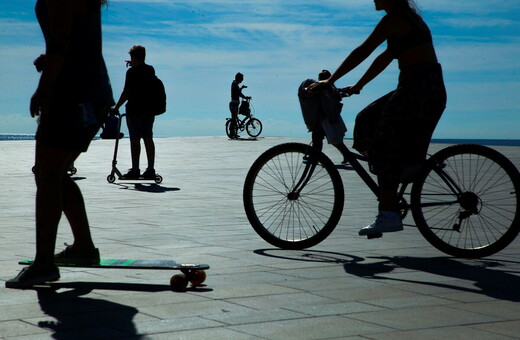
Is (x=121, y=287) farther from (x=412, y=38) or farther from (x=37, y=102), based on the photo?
(x=412, y=38)

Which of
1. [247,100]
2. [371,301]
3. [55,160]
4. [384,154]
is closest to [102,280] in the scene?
[55,160]

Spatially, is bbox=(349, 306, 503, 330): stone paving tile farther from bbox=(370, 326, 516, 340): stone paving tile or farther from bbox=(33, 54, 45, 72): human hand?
bbox=(33, 54, 45, 72): human hand

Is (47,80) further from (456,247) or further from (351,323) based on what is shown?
(456,247)

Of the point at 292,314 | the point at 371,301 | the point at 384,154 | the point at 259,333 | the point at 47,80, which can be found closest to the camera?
the point at 259,333

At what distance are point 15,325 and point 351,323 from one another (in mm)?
1506

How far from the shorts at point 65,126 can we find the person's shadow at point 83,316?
81 cm

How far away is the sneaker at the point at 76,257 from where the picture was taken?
555 centimetres

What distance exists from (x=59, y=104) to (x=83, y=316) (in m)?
1.37

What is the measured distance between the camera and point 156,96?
1410cm

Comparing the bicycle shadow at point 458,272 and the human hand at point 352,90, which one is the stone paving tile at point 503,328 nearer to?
the bicycle shadow at point 458,272

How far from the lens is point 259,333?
4000 millimetres

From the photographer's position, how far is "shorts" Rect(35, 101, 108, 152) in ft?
17.0

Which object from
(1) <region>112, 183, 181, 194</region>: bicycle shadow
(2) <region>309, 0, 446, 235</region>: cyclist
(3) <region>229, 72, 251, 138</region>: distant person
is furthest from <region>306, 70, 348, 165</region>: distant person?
(3) <region>229, 72, 251, 138</region>: distant person

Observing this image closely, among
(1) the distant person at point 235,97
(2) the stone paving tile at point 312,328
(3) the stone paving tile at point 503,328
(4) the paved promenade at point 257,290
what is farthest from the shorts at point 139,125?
(1) the distant person at point 235,97
